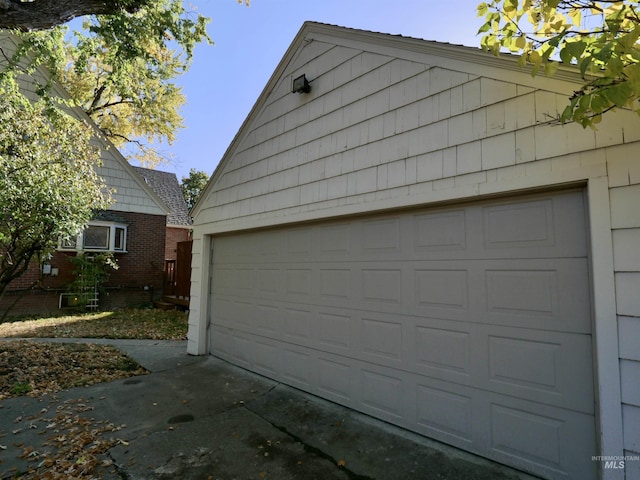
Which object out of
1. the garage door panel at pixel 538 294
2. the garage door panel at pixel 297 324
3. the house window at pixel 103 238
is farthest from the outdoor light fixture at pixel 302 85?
the house window at pixel 103 238

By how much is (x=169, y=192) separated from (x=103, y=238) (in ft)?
22.3

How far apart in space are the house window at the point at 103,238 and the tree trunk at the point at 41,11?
24.1 feet

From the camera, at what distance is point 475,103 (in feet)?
10.2

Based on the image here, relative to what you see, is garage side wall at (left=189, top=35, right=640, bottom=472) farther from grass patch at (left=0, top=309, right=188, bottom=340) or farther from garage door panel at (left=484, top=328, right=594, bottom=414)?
grass patch at (left=0, top=309, right=188, bottom=340)

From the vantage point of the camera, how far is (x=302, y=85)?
15.7ft

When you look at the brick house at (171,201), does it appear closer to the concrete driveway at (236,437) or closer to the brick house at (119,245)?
the brick house at (119,245)

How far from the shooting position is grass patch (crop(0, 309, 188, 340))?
8116 millimetres

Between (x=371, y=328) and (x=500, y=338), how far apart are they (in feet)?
4.30

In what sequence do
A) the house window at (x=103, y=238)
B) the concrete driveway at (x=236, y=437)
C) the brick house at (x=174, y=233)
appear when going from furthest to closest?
1. the brick house at (x=174, y=233)
2. the house window at (x=103, y=238)
3. the concrete driveway at (x=236, y=437)

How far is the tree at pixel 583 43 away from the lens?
162 cm

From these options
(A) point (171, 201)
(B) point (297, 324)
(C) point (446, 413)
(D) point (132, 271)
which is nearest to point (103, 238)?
(D) point (132, 271)

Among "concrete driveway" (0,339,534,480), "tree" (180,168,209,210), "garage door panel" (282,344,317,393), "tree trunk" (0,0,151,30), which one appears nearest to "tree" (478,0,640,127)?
"concrete driveway" (0,339,534,480)

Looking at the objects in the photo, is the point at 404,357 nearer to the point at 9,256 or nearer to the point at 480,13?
the point at 480,13

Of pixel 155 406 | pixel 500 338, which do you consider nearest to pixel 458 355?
pixel 500 338
